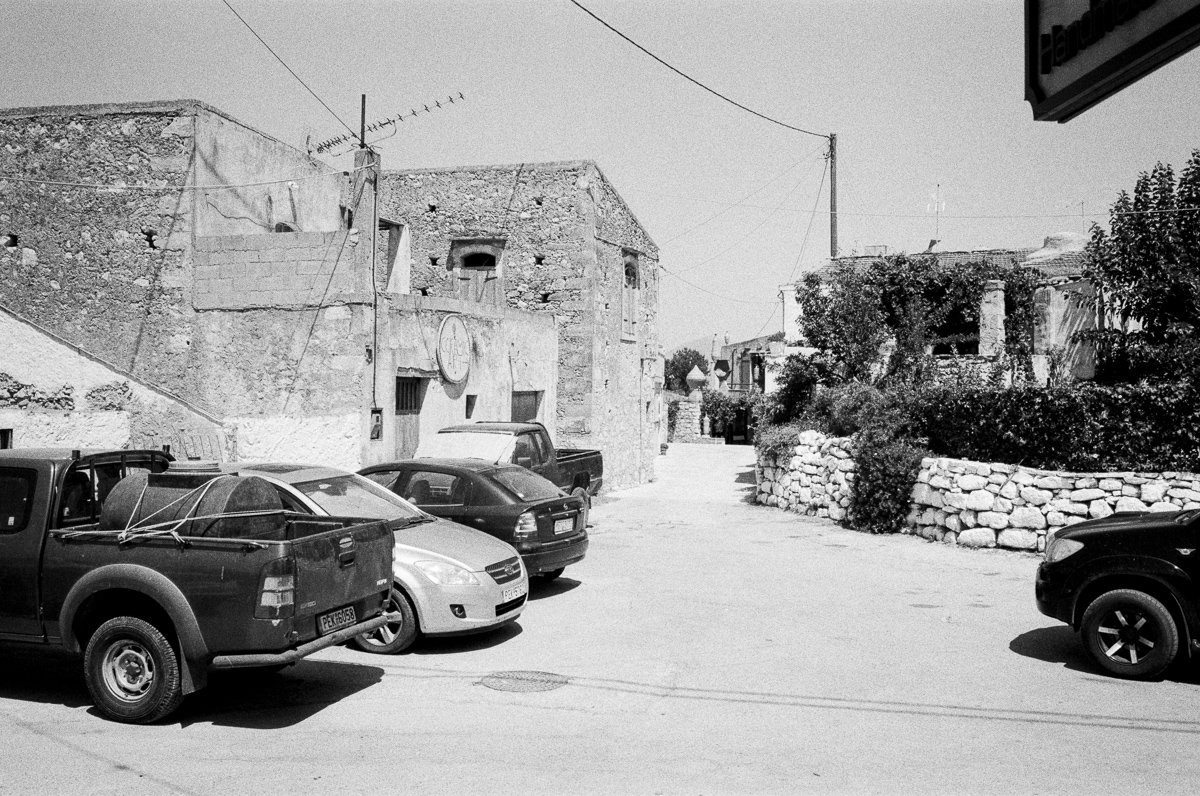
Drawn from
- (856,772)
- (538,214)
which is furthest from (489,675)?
(538,214)

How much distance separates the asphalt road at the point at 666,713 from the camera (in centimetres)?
568

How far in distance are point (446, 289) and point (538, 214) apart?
3238 mm

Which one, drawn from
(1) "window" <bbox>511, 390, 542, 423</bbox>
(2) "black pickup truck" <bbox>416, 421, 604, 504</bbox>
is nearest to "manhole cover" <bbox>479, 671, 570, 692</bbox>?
(2) "black pickup truck" <bbox>416, 421, 604, 504</bbox>

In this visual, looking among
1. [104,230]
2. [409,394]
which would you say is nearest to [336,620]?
[409,394]

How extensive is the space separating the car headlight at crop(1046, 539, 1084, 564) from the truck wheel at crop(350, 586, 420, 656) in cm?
578

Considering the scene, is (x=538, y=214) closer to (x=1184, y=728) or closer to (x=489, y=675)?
(x=489, y=675)

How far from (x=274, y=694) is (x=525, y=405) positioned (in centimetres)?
1458

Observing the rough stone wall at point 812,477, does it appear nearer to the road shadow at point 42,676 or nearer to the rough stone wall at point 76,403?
the rough stone wall at point 76,403

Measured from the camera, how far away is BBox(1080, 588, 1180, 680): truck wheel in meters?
7.95

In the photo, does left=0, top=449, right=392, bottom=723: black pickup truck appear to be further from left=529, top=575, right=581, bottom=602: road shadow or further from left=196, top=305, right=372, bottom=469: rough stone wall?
left=196, top=305, right=372, bottom=469: rough stone wall

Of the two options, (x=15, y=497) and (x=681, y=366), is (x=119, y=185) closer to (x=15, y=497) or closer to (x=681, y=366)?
(x=15, y=497)

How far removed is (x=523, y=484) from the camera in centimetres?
1160

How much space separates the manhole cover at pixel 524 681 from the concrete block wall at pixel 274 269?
30.0 ft

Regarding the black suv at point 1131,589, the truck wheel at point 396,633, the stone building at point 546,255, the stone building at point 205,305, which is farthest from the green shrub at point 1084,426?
the truck wheel at point 396,633
